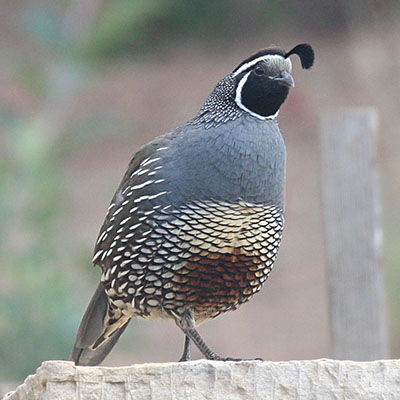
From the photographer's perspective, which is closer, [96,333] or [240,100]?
[240,100]

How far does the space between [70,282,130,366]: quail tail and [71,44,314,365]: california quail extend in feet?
0.80

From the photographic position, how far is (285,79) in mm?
3277

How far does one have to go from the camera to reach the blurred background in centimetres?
612

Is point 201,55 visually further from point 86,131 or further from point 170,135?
point 170,135

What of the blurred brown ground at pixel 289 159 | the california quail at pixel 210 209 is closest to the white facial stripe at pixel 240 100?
the california quail at pixel 210 209

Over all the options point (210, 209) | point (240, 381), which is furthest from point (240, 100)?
point (240, 381)

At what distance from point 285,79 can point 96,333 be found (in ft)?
3.99

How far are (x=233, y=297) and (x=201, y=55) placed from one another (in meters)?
10.6

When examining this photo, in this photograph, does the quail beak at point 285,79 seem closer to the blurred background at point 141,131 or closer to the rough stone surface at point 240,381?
the rough stone surface at point 240,381

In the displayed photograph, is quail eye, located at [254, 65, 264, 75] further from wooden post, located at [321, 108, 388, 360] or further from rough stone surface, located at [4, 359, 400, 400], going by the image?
rough stone surface, located at [4, 359, 400, 400]

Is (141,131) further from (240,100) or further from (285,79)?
(285,79)

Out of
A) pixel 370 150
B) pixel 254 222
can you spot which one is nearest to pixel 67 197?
pixel 370 150

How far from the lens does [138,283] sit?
11.1ft

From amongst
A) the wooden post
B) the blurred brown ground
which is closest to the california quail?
the wooden post
